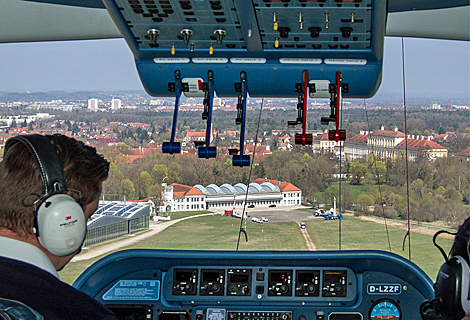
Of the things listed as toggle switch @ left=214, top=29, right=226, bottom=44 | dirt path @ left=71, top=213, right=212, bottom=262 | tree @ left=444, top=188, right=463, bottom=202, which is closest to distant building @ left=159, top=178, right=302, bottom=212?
dirt path @ left=71, top=213, right=212, bottom=262

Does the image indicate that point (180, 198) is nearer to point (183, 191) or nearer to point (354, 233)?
point (183, 191)

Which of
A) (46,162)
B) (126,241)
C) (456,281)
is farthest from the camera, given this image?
(126,241)

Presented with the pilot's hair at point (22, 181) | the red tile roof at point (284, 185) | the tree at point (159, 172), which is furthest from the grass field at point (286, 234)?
the pilot's hair at point (22, 181)

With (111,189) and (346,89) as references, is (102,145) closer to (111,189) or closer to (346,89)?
(111,189)

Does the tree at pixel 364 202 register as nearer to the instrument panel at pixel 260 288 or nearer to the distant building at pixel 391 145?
the distant building at pixel 391 145

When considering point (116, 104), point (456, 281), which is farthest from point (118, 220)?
→ point (456, 281)

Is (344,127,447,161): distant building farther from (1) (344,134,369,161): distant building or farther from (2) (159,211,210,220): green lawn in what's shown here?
(2) (159,211,210,220): green lawn
